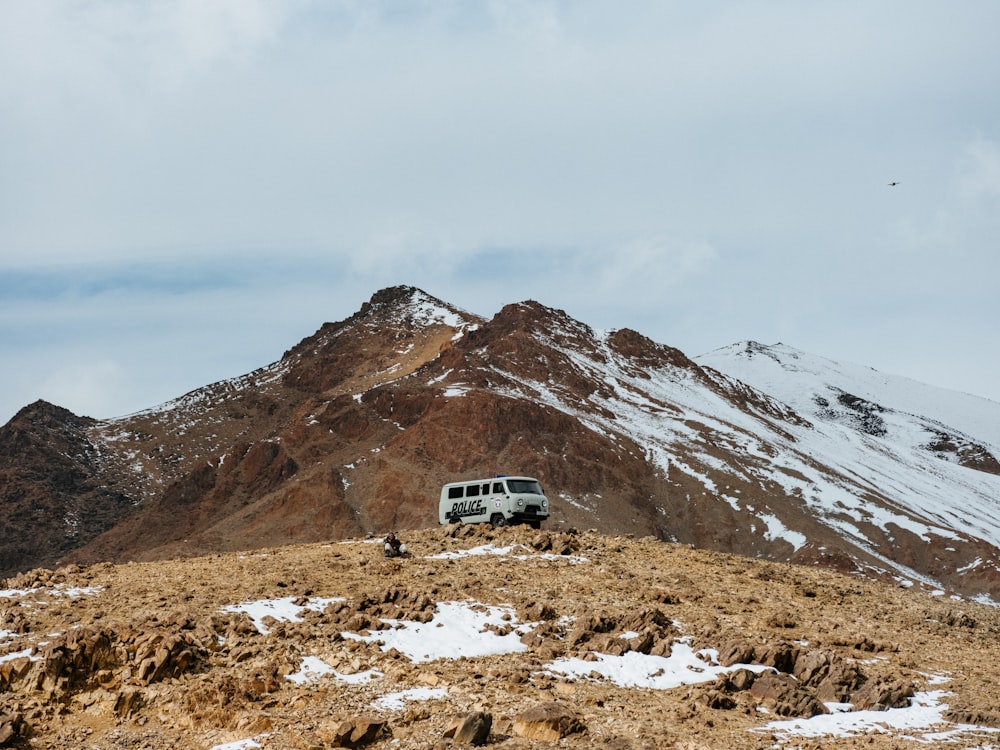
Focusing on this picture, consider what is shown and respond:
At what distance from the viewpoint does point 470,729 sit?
15305mm

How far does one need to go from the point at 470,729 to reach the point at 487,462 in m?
77.4

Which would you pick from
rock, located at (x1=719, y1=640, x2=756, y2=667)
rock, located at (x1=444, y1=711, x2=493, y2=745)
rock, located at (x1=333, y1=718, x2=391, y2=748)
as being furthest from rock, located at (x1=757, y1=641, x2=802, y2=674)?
rock, located at (x1=333, y1=718, x2=391, y2=748)

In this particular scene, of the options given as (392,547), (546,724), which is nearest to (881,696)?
(546,724)

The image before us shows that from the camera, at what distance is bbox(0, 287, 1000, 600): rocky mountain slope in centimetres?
8644

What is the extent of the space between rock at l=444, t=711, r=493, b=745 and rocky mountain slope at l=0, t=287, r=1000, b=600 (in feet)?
170

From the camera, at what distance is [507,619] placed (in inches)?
867

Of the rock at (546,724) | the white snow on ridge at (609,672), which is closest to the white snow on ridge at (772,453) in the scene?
the white snow on ridge at (609,672)

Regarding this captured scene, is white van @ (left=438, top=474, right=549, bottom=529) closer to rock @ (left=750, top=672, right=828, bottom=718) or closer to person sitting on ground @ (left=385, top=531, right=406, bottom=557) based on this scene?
person sitting on ground @ (left=385, top=531, right=406, bottom=557)

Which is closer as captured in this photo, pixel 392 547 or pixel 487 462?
pixel 392 547

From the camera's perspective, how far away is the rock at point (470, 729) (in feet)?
50.1

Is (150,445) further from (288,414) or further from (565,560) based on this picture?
(565,560)

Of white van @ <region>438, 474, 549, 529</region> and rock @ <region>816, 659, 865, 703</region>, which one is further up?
white van @ <region>438, 474, 549, 529</region>

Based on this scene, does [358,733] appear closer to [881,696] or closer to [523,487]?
[881,696]

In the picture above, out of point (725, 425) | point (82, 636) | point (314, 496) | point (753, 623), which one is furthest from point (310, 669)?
point (725, 425)
